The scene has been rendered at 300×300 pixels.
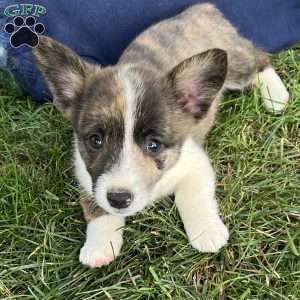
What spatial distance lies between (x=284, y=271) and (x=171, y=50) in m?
1.68

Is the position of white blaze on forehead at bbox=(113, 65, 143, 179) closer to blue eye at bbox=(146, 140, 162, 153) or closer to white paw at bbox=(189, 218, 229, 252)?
blue eye at bbox=(146, 140, 162, 153)

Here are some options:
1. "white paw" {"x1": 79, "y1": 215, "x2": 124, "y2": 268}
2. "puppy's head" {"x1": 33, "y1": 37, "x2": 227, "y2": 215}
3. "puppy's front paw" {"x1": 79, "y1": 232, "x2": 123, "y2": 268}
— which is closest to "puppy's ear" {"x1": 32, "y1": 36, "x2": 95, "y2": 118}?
"puppy's head" {"x1": 33, "y1": 37, "x2": 227, "y2": 215}

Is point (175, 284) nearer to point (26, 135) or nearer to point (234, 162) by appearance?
point (234, 162)

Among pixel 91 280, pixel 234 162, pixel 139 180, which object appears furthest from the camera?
pixel 234 162

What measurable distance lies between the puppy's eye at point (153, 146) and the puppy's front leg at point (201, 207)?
47 cm

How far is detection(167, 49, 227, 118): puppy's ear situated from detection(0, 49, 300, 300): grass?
23.3 inches

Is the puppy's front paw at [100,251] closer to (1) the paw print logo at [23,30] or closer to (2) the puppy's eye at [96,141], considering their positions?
(2) the puppy's eye at [96,141]

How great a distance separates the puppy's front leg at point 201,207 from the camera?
370 centimetres

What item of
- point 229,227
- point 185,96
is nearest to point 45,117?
point 185,96

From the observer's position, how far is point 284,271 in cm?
360

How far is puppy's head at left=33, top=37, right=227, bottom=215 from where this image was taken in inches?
135

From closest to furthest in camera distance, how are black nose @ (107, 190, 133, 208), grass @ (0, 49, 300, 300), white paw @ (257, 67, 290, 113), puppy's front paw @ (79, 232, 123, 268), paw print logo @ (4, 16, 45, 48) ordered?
black nose @ (107, 190, 133, 208), grass @ (0, 49, 300, 300), puppy's front paw @ (79, 232, 123, 268), white paw @ (257, 67, 290, 113), paw print logo @ (4, 16, 45, 48)

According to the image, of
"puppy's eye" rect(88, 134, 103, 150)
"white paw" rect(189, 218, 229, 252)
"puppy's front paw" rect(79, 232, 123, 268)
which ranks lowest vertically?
"puppy's front paw" rect(79, 232, 123, 268)

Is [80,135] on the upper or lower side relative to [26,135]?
upper
